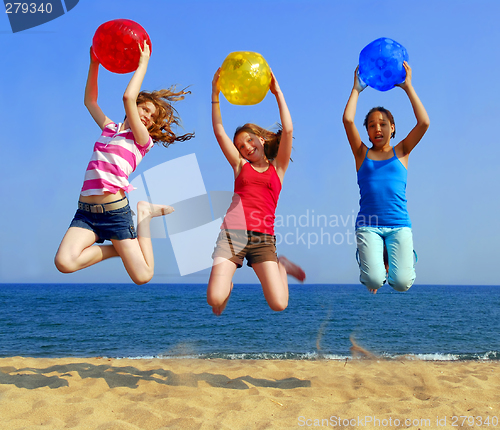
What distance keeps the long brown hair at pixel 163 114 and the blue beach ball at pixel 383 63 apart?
2.09m

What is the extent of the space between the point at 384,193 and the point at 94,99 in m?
3.52

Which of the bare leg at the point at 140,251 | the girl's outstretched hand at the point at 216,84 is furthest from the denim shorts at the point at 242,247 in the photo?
the girl's outstretched hand at the point at 216,84

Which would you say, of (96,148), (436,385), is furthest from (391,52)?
(436,385)

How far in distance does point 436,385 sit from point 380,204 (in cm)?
330

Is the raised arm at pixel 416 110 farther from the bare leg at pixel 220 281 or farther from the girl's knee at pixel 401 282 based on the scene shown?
the bare leg at pixel 220 281

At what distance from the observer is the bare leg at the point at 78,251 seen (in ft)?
13.4

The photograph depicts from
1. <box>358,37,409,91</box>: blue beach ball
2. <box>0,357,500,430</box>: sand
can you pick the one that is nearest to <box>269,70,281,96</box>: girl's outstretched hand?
<box>358,37,409,91</box>: blue beach ball

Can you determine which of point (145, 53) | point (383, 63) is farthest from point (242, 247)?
point (383, 63)

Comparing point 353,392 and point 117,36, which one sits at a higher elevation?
point 117,36

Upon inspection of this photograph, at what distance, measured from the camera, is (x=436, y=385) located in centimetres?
615

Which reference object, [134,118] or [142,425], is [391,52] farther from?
[142,425]

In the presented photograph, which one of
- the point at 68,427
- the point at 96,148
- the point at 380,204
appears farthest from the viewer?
the point at 380,204

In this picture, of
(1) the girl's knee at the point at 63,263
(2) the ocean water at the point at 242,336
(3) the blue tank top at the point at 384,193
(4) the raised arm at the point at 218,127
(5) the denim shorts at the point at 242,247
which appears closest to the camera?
(1) the girl's knee at the point at 63,263

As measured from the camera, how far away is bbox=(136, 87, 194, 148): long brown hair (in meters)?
4.70
